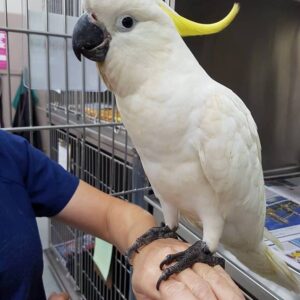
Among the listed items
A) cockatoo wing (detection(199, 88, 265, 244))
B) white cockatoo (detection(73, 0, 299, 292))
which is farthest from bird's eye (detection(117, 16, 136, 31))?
cockatoo wing (detection(199, 88, 265, 244))

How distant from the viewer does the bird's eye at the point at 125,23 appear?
41cm

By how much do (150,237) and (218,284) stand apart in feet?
0.56

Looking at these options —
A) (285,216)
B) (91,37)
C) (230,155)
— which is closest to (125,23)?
(91,37)

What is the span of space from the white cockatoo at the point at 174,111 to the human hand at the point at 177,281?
0.05 feet

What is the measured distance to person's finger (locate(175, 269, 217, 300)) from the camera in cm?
38

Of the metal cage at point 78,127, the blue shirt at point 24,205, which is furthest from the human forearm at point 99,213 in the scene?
the metal cage at point 78,127

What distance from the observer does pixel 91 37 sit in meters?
0.40

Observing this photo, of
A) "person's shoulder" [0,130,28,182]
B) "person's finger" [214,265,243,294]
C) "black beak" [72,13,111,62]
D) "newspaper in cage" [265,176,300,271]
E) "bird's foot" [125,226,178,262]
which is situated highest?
"black beak" [72,13,111,62]

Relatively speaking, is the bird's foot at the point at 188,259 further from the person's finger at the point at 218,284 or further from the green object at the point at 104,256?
the green object at the point at 104,256

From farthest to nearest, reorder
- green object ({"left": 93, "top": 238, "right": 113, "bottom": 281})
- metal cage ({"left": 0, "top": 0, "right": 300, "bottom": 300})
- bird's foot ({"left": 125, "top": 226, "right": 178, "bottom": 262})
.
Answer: green object ({"left": 93, "top": 238, "right": 113, "bottom": 281}) < metal cage ({"left": 0, "top": 0, "right": 300, "bottom": 300}) < bird's foot ({"left": 125, "top": 226, "right": 178, "bottom": 262})

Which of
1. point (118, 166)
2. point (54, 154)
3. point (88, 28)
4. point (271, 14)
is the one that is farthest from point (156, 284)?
point (54, 154)

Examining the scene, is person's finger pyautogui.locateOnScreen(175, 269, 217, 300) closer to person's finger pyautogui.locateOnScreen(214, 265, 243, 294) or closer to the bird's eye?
person's finger pyautogui.locateOnScreen(214, 265, 243, 294)

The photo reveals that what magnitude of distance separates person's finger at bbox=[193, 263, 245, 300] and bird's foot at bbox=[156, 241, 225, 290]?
0.02m

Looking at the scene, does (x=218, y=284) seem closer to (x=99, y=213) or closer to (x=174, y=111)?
(x=174, y=111)
